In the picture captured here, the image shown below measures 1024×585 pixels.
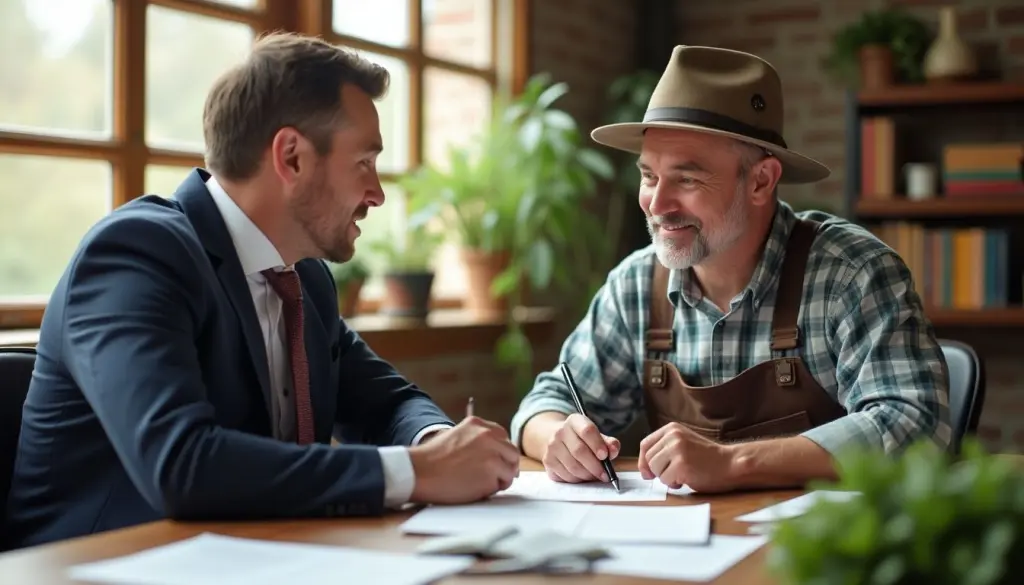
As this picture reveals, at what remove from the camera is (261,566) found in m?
1.23

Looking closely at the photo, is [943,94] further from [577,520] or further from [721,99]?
[577,520]

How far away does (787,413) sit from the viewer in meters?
2.13

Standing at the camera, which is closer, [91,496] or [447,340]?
[91,496]

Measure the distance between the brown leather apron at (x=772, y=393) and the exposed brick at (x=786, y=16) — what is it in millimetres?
2889

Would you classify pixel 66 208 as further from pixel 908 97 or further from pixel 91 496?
pixel 908 97

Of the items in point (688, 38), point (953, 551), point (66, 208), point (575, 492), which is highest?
point (688, 38)

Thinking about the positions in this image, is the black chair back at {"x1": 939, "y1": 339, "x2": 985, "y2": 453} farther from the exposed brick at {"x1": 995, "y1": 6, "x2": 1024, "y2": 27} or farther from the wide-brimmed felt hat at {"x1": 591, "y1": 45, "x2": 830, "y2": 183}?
the exposed brick at {"x1": 995, "y1": 6, "x2": 1024, "y2": 27}

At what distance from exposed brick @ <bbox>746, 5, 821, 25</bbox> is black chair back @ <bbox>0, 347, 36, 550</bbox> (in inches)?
152

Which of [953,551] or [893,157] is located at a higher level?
[893,157]

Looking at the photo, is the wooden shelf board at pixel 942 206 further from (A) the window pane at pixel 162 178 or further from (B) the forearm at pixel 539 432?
(B) the forearm at pixel 539 432

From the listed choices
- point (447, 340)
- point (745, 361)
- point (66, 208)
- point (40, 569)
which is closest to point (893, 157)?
point (447, 340)

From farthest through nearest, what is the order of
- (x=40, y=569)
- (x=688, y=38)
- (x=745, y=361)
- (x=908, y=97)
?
(x=688, y=38) → (x=908, y=97) → (x=745, y=361) → (x=40, y=569)

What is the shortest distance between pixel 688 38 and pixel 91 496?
4.02 metres

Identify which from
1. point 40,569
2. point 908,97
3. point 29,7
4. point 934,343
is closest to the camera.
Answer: point 40,569
